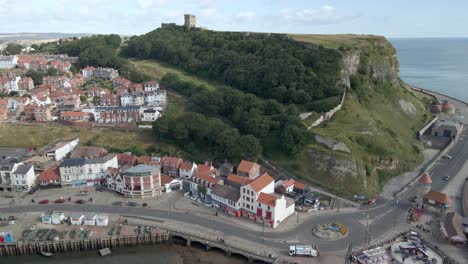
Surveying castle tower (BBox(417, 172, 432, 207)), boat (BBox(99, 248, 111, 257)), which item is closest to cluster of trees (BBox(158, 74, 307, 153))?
castle tower (BBox(417, 172, 432, 207))

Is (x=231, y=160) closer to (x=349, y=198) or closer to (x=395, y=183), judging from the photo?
(x=349, y=198)

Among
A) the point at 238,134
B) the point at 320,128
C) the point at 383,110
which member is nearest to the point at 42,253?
the point at 238,134

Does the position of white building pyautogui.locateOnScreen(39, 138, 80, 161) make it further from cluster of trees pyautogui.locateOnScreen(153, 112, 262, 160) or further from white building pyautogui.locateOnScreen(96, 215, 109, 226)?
white building pyautogui.locateOnScreen(96, 215, 109, 226)

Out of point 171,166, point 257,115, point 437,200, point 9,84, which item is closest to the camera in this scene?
point 437,200

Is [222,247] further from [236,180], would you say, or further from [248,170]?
[248,170]

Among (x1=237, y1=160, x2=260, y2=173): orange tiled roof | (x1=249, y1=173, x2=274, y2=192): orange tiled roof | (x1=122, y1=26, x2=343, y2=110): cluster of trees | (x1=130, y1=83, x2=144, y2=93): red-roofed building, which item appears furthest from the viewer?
(x1=130, y1=83, x2=144, y2=93): red-roofed building

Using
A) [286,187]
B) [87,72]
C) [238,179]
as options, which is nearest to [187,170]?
[238,179]

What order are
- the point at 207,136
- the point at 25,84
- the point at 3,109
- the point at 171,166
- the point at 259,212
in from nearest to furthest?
the point at 259,212, the point at 171,166, the point at 207,136, the point at 3,109, the point at 25,84
